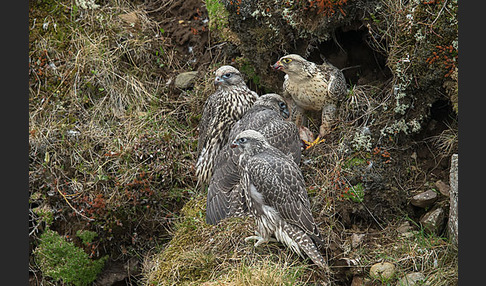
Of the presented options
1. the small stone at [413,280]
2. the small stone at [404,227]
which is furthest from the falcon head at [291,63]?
the small stone at [413,280]

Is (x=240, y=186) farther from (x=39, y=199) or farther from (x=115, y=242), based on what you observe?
(x=39, y=199)

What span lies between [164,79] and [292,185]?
126 inches


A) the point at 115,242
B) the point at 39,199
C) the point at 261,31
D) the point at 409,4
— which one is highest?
the point at 409,4

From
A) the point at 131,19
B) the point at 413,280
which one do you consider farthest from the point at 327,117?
the point at 131,19

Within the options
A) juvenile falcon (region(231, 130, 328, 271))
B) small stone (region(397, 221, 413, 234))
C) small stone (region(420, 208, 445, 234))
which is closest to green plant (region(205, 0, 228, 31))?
juvenile falcon (region(231, 130, 328, 271))

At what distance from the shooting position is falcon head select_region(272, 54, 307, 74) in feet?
21.5

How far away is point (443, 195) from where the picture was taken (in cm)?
589

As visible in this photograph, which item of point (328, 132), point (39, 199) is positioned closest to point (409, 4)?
point (328, 132)

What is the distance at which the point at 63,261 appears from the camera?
677 cm

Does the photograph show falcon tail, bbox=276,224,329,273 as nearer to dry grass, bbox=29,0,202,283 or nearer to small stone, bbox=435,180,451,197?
small stone, bbox=435,180,451,197

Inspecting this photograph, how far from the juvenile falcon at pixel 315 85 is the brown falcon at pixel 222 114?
0.54 meters

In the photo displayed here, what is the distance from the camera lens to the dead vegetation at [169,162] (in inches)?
222

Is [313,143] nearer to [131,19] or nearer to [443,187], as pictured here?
[443,187]

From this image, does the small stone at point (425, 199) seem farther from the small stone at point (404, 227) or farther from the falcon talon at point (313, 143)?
the falcon talon at point (313, 143)
